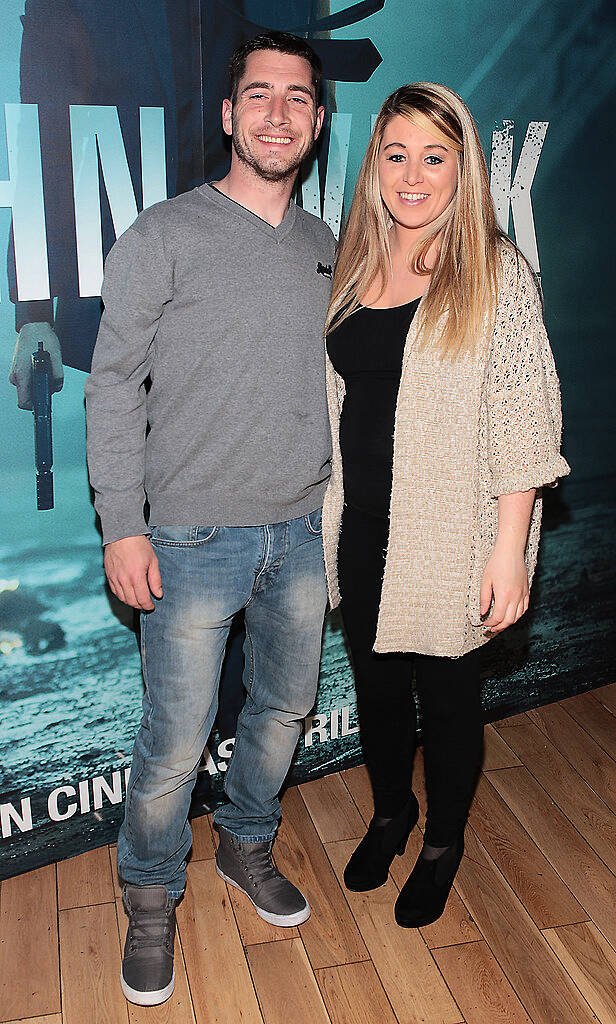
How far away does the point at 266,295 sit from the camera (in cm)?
188

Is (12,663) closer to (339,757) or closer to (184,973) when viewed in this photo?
(184,973)

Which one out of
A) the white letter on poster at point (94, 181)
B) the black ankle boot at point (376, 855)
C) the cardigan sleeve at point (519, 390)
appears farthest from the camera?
the black ankle boot at point (376, 855)

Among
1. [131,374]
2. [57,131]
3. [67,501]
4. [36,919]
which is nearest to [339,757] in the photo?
[36,919]

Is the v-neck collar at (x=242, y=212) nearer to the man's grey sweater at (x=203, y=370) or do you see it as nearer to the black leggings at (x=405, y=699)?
the man's grey sweater at (x=203, y=370)

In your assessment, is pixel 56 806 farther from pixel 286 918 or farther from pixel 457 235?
pixel 457 235

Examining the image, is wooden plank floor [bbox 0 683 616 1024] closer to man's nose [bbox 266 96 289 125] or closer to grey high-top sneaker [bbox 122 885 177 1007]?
grey high-top sneaker [bbox 122 885 177 1007]

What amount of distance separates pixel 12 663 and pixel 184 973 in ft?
2.48

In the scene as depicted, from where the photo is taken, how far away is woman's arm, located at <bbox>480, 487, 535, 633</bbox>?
184 cm

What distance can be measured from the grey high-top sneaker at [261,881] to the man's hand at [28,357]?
1096 mm

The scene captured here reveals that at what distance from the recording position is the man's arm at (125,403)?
5.89 feet

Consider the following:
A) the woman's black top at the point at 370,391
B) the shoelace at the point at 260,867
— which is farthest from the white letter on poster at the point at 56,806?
the woman's black top at the point at 370,391

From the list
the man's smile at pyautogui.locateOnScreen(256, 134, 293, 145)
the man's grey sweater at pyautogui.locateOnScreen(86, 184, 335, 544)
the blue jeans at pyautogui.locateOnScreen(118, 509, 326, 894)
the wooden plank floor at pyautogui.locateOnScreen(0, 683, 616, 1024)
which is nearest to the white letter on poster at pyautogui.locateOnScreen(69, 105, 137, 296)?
the man's grey sweater at pyautogui.locateOnScreen(86, 184, 335, 544)

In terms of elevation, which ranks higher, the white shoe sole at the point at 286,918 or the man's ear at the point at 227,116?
the man's ear at the point at 227,116

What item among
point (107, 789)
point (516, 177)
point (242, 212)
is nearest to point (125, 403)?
point (242, 212)
